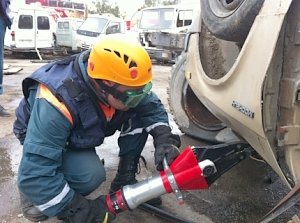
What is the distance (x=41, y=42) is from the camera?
46.7 feet

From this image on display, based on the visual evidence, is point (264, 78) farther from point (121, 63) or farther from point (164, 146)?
point (164, 146)

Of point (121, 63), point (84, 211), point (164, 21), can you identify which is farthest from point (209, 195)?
point (164, 21)

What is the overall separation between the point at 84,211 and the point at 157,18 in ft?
36.1

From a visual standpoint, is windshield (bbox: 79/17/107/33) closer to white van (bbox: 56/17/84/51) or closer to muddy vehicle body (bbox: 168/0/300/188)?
white van (bbox: 56/17/84/51)

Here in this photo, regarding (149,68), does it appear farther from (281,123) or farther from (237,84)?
(281,123)

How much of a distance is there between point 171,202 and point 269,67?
1257mm

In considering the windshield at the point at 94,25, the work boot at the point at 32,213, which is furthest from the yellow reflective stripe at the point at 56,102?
the windshield at the point at 94,25

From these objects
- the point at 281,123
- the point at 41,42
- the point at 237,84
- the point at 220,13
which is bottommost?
the point at 41,42

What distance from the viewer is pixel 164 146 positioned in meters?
2.24

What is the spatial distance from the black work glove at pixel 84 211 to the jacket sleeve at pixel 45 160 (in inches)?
1.3

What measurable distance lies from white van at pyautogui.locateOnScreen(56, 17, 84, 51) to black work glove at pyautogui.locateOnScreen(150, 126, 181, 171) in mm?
12870

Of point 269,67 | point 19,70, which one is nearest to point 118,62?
point 269,67

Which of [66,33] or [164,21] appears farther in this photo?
[66,33]

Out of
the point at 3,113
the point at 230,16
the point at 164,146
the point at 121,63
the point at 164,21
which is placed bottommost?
the point at 3,113
